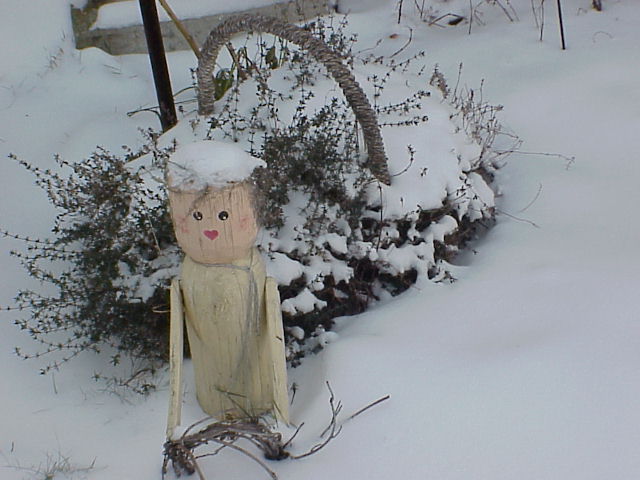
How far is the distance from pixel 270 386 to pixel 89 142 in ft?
7.10

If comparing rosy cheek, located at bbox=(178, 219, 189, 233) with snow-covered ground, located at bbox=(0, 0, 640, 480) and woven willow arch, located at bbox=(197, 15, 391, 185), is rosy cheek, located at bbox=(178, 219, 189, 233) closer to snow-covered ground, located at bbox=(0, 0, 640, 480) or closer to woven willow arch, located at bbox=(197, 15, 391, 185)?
snow-covered ground, located at bbox=(0, 0, 640, 480)

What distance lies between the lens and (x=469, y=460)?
1.97 meters

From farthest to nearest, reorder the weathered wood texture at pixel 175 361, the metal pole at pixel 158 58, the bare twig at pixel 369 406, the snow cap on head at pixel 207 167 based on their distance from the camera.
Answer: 1. the metal pole at pixel 158 58
2. the bare twig at pixel 369 406
3. the weathered wood texture at pixel 175 361
4. the snow cap on head at pixel 207 167

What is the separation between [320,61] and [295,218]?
583mm

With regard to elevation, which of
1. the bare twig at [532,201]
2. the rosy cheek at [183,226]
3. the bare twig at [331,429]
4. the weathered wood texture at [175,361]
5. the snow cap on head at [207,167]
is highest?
the snow cap on head at [207,167]

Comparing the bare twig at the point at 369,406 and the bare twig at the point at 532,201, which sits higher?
the bare twig at the point at 532,201

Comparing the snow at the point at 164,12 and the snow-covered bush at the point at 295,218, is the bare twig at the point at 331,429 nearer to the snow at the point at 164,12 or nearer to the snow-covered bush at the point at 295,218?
the snow-covered bush at the point at 295,218

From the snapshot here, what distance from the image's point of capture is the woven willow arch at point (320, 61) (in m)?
2.48

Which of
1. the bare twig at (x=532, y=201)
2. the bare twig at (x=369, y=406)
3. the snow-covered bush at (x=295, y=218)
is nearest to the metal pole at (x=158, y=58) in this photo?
the snow-covered bush at (x=295, y=218)

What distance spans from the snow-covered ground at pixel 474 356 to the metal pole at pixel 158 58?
436 millimetres

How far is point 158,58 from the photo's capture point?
11.0 ft

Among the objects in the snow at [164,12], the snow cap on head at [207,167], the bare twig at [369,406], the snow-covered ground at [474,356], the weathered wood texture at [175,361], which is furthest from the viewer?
the snow at [164,12]

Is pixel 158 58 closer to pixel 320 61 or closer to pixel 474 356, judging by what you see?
pixel 320 61

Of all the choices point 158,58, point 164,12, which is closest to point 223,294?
point 158,58
